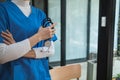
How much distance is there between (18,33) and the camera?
101 centimetres

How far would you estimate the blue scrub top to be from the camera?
3.22ft

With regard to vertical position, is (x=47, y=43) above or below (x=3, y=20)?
below

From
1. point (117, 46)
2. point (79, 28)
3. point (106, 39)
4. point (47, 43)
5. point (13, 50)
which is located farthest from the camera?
point (79, 28)

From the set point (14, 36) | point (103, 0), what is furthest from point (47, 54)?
point (103, 0)

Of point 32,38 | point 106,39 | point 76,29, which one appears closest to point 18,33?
point 32,38

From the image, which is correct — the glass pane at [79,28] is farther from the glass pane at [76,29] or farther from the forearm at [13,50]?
the forearm at [13,50]

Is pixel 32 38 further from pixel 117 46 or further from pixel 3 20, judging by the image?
pixel 117 46

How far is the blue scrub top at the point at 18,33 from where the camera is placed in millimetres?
980

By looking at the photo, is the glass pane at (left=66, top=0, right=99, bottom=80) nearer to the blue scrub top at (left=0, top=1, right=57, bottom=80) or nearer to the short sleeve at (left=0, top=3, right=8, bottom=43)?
the blue scrub top at (left=0, top=1, right=57, bottom=80)

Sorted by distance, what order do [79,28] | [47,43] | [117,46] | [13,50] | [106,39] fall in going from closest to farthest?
[13,50], [47,43], [106,39], [117,46], [79,28]

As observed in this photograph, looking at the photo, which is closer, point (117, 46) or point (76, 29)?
point (117, 46)

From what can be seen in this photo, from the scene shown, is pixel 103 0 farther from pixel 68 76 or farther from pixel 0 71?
pixel 0 71

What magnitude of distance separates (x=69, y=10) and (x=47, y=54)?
2753 millimetres

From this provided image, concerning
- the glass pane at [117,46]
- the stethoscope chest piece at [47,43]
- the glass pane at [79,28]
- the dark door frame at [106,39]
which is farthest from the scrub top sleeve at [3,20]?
the glass pane at [79,28]
